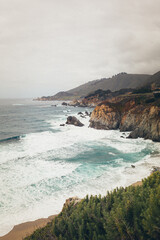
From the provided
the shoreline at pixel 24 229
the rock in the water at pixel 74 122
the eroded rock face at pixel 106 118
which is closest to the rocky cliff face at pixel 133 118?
the eroded rock face at pixel 106 118

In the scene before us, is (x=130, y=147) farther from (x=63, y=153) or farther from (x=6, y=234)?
(x=6, y=234)

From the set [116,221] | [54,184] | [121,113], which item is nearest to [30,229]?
[54,184]

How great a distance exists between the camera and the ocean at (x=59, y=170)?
11.6 m

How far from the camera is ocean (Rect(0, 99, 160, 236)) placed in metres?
11.6

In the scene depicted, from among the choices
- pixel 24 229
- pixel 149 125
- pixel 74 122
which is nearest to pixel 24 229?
pixel 24 229

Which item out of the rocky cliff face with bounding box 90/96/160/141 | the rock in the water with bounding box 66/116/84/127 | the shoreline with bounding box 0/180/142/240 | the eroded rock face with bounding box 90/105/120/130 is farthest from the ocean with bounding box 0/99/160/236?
the rock in the water with bounding box 66/116/84/127

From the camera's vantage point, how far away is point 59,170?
1733 cm

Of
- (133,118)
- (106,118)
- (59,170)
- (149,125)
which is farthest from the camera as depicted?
(106,118)

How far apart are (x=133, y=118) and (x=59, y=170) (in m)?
23.9

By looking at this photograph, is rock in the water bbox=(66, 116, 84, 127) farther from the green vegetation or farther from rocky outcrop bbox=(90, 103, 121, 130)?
the green vegetation

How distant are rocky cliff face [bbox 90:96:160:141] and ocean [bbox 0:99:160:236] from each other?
9.25 feet

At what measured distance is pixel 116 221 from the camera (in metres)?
5.19

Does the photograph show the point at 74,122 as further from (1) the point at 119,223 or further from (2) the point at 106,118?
(1) the point at 119,223

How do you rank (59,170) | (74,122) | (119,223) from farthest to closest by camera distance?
(74,122) → (59,170) → (119,223)
